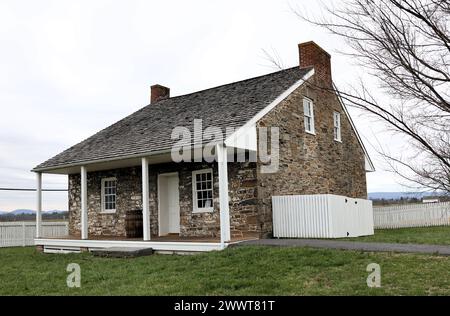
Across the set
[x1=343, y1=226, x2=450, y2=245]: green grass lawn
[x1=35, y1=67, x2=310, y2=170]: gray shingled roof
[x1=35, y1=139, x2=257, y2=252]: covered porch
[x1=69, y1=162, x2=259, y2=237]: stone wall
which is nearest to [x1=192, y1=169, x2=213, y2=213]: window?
[x1=69, y1=162, x2=259, y2=237]: stone wall

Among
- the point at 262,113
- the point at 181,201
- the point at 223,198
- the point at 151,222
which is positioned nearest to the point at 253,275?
the point at 223,198

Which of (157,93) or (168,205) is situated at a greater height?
(157,93)

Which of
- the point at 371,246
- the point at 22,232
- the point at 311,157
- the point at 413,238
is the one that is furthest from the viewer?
the point at 22,232

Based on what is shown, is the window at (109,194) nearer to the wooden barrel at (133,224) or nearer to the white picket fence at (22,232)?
the wooden barrel at (133,224)

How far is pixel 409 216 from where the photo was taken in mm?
23109

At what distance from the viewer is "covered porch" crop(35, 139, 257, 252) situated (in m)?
11.7

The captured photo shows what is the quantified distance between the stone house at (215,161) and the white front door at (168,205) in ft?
0.12

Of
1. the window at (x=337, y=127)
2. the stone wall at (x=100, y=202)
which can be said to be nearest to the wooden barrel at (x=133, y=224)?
the stone wall at (x=100, y=202)

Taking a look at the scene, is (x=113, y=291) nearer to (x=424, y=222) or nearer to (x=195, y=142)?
(x=195, y=142)

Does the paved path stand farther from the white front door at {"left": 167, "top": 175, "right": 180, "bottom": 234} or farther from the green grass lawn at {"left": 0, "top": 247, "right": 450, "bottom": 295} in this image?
the white front door at {"left": 167, "top": 175, "right": 180, "bottom": 234}

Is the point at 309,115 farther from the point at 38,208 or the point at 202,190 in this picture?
the point at 38,208

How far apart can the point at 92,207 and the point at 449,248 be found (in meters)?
13.2

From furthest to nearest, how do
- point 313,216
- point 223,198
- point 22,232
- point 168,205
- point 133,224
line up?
point 22,232
point 168,205
point 133,224
point 313,216
point 223,198

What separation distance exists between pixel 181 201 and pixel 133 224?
183cm
